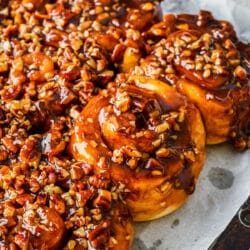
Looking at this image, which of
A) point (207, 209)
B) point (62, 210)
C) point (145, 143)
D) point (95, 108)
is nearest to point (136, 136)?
point (145, 143)

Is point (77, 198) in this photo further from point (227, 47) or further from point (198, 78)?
point (227, 47)

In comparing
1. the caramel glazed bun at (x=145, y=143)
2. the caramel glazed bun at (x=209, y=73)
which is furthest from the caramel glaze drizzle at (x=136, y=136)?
the caramel glazed bun at (x=209, y=73)

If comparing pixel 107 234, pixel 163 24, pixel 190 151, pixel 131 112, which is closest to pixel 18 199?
pixel 107 234

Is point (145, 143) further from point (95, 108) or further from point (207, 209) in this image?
point (207, 209)

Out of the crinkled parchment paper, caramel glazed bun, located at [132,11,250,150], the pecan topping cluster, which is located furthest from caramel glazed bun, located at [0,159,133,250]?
caramel glazed bun, located at [132,11,250,150]

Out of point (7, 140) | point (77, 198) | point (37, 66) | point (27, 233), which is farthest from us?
point (37, 66)

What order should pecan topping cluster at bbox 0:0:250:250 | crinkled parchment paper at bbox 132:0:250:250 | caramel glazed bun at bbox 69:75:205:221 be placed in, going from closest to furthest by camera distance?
pecan topping cluster at bbox 0:0:250:250
caramel glazed bun at bbox 69:75:205:221
crinkled parchment paper at bbox 132:0:250:250

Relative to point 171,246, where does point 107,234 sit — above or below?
above

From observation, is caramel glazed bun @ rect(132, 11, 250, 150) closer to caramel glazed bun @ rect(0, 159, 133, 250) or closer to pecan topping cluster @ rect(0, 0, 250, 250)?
pecan topping cluster @ rect(0, 0, 250, 250)
